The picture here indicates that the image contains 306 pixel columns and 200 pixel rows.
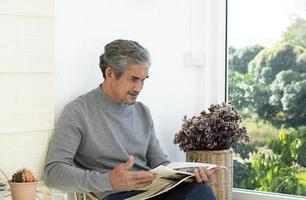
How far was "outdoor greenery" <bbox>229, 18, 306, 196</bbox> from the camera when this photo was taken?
3520 mm

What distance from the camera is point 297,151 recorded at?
3523mm

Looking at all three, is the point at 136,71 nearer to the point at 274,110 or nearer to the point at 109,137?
the point at 109,137

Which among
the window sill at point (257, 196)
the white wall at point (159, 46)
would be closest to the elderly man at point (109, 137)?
the white wall at point (159, 46)

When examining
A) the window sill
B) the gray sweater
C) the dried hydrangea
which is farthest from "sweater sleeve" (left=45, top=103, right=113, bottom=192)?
the window sill

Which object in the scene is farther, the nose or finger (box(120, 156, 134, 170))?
the nose

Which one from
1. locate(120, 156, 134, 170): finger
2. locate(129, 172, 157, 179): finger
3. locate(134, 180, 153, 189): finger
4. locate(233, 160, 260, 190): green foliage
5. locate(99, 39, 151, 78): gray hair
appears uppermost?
locate(99, 39, 151, 78): gray hair

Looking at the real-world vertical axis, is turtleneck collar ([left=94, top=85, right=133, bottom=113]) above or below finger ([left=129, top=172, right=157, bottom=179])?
above

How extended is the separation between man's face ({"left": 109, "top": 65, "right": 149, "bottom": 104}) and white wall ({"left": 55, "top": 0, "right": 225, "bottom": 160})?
0.84 ft

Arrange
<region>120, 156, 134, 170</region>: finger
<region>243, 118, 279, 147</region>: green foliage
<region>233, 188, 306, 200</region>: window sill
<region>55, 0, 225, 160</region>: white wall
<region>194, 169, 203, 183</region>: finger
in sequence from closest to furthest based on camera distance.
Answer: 1. <region>120, 156, 134, 170</region>: finger
2. <region>194, 169, 203, 183</region>: finger
3. <region>55, 0, 225, 160</region>: white wall
4. <region>233, 188, 306, 200</region>: window sill
5. <region>243, 118, 279, 147</region>: green foliage

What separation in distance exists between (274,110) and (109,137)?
1262mm

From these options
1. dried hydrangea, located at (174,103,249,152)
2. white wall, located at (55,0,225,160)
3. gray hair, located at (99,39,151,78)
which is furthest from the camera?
dried hydrangea, located at (174,103,249,152)

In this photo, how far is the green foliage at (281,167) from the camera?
3.52 meters

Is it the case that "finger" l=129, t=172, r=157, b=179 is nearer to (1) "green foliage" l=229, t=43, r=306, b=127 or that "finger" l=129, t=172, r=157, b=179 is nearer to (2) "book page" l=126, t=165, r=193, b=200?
(2) "book page" l=126, t=165, r=193, b=200

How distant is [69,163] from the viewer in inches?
102
